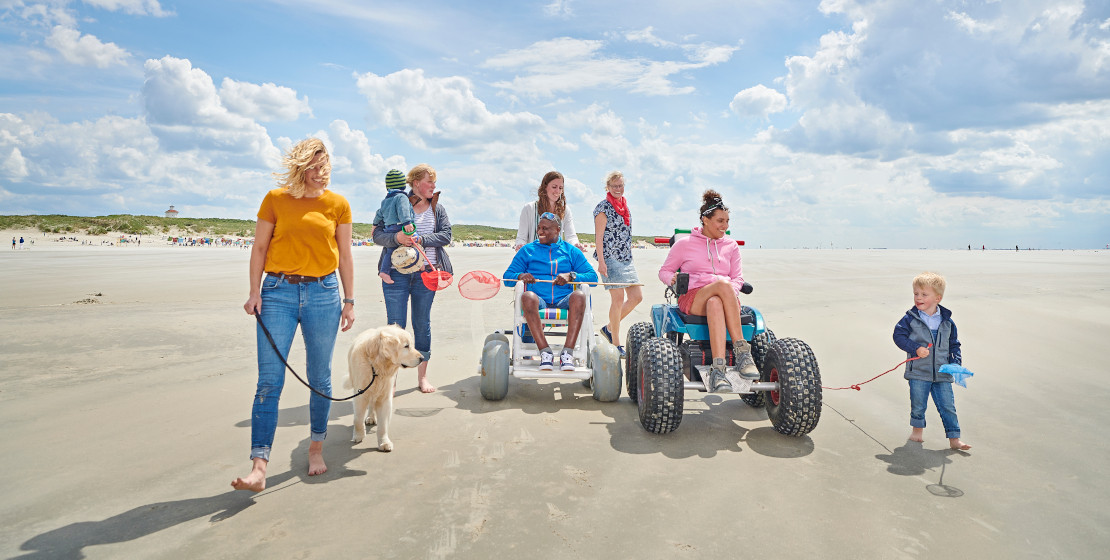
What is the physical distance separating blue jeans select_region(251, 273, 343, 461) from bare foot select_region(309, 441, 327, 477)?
0.32 m

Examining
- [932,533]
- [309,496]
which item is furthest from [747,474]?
[309,496]

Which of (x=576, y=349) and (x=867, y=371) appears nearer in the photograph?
(x=576, y=349)

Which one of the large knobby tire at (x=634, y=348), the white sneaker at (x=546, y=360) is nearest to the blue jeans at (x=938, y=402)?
the large knobby tire at (x=634, y=348)

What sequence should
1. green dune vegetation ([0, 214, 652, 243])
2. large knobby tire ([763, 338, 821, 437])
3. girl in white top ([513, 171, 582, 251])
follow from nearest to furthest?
1. large knobby tire ([763, 338, 821, 437])
2. girl in white top ([513, 171, 582, 251])
3. green dune vegetation ([0, 214, 652, 243])

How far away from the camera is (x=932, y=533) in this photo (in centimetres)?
307

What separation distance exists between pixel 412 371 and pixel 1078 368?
7983mm

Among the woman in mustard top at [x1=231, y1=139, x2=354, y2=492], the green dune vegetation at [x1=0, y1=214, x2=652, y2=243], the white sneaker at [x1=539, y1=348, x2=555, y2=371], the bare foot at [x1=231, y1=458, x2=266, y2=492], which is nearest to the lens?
the bare foot at [x1=231, y1=458, x2=266, y2=492]

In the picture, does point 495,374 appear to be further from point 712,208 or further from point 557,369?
point 712,208

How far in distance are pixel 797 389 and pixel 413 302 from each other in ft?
12.6

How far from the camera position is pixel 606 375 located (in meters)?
5.62

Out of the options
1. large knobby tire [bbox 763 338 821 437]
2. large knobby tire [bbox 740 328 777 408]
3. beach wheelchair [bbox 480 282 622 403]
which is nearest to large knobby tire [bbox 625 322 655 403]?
beach wheelchair [bbox 480 282 622 403]

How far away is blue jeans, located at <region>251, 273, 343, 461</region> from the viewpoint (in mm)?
3578

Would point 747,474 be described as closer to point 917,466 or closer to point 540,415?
point 917,466

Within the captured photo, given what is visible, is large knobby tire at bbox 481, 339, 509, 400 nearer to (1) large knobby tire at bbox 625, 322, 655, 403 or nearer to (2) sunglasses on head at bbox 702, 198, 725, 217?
(1) large knobby tire at bbox 625, 322, 655, 403
